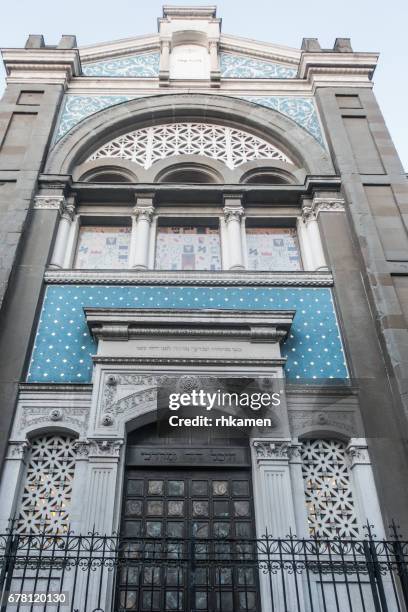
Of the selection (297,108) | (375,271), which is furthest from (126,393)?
(297,108)

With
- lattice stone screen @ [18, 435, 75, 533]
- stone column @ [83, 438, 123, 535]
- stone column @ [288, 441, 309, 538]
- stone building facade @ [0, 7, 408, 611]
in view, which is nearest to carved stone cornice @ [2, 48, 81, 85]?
stone building facade @ [0, 7, 408, 611]

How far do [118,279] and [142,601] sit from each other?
209 inches

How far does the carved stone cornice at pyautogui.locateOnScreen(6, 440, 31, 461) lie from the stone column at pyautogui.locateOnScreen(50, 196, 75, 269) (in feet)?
11.6

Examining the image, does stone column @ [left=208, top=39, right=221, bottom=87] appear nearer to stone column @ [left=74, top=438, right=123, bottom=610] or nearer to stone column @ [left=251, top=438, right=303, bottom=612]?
stone column @ [left=251, top=438, right=303, bottom=612]

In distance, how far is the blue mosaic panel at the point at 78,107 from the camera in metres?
13.8

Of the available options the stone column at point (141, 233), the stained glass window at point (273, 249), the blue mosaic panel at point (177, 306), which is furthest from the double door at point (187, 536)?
the stained glass window at point (273, 249)

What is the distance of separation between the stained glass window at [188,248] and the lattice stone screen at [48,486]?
4167 mm

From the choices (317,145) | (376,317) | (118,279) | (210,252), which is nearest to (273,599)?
(376,317)

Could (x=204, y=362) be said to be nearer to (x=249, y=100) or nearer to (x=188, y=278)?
→ (x=188, y=278)

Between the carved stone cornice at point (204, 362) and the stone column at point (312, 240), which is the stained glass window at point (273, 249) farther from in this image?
the carved stone cornice at point (204, 362)

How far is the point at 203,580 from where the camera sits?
7.91 m

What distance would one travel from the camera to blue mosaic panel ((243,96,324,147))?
45.9ft

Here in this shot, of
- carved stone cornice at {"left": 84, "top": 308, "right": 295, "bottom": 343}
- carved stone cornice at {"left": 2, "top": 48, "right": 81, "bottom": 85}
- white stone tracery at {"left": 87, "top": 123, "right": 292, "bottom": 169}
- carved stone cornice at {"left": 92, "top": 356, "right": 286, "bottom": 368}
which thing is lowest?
carved stone cornice at {"left": 92, "top": 356, "right": 286, "bottom": 368}

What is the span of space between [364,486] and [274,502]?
4.41ft
